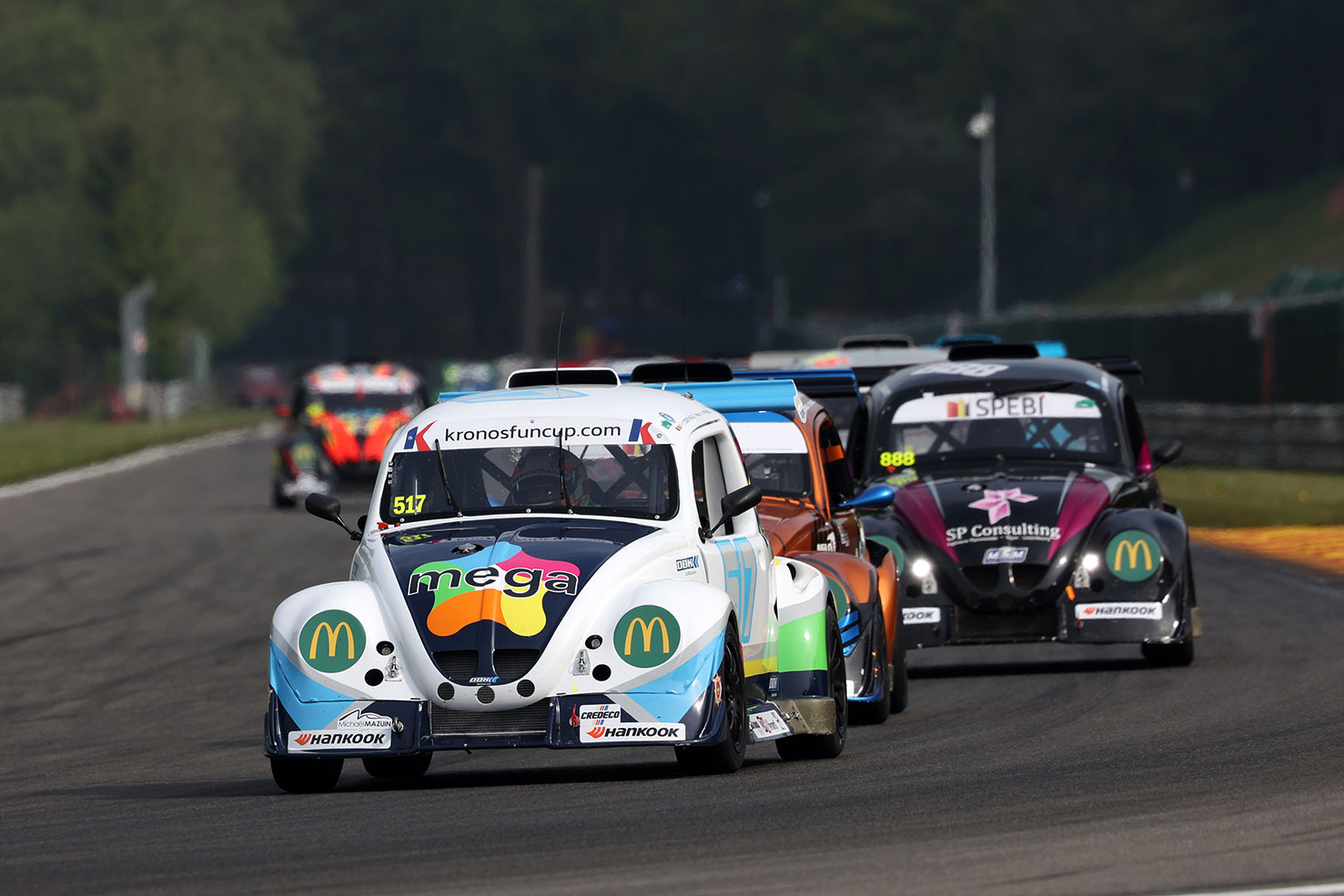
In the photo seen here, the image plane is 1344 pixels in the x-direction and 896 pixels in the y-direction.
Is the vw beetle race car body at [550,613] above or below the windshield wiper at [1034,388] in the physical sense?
below

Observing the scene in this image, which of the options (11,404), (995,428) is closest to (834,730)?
(995,428)

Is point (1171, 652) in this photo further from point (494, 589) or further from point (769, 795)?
point (494, 589)

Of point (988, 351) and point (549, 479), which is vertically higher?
point (988, 351)

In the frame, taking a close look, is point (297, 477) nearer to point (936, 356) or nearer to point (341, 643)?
point (936, 356)

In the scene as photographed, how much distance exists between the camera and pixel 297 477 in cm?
3269

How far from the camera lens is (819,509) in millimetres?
13352

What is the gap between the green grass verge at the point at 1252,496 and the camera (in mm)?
28031

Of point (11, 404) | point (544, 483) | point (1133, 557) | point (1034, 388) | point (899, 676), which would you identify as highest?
point (1034, 388)

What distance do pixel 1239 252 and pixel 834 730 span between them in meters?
73.3

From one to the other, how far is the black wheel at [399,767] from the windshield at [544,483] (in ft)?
3.23

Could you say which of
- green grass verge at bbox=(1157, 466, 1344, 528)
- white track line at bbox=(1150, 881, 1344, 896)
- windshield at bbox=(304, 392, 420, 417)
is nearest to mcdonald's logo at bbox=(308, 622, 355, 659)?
white track line at bbox=(1150, 881, 1344, 896)

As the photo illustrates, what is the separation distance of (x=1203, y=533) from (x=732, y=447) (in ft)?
51.4

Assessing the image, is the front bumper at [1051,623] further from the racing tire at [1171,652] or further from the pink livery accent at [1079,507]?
the pink livery accent at [1079,507]

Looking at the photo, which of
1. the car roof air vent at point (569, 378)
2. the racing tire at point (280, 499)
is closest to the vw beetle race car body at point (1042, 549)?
the car roof air vent at point (569, 378)
